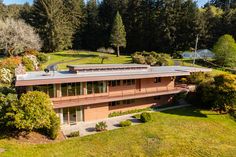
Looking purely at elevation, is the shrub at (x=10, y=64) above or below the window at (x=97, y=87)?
above

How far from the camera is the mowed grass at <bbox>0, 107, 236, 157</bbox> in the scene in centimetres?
2134

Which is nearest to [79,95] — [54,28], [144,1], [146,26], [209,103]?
[209,103]

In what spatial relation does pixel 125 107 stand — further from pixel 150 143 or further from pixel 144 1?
pixel 144 1

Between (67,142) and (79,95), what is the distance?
23.6 ft

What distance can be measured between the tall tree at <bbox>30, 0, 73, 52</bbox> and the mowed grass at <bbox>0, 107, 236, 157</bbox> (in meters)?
50.5

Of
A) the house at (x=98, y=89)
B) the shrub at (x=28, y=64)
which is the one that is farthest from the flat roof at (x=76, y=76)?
the shrub at (x=28, y=64)

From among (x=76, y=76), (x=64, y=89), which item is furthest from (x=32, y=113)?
(x=76, y=76)

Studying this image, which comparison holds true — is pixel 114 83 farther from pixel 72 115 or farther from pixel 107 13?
pixel 107 13

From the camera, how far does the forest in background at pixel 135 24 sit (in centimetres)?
7300

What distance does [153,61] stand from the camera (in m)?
54.7

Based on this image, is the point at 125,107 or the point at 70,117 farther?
the point at 125,107

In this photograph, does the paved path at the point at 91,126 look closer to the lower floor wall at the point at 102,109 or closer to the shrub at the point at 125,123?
the shrub at the point at 125,123

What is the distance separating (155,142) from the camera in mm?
24266

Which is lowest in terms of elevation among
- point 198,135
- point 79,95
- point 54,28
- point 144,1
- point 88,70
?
point 198,135
